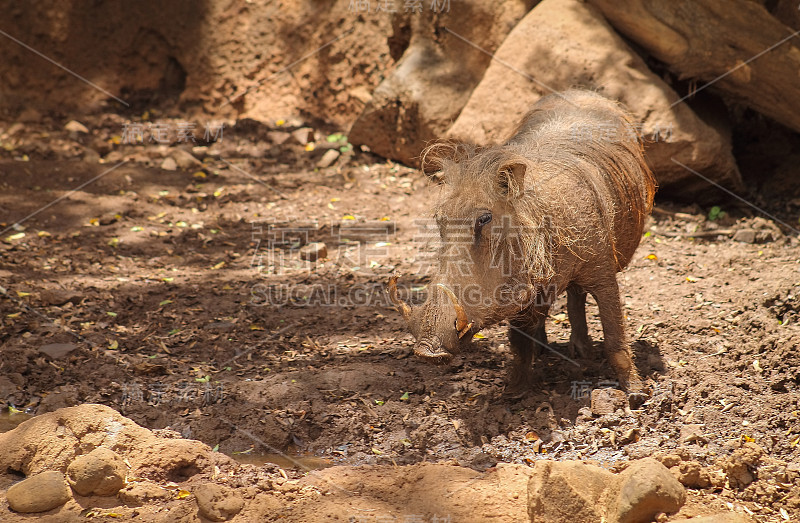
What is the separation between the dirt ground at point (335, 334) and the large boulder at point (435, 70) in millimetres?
588

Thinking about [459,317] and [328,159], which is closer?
[459,317]

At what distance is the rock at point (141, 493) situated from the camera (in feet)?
11.0

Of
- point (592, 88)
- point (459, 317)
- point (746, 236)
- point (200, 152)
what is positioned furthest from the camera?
point (200, 152)

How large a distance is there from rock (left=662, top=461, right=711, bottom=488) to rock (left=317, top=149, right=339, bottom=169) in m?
5.90

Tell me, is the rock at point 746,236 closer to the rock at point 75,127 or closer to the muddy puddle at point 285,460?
the muddy puddle at point 285,460

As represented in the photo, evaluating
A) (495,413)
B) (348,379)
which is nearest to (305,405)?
(348,379)

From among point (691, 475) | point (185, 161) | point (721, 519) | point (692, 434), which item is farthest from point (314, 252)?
point (721, 519)

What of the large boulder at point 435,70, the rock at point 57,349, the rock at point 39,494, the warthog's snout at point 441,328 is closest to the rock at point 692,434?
the warthog's snout at point 441,328

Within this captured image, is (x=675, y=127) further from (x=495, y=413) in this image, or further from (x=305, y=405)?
(x=305, y=405)

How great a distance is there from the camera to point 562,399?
4238 mm

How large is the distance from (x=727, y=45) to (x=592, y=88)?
1.14m

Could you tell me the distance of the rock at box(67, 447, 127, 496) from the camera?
3.32 metres

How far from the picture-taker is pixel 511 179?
3674mm

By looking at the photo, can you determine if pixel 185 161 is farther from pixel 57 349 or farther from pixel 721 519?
pixel 721 519
